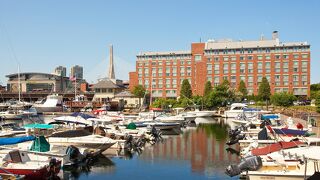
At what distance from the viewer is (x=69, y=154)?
30.6 m

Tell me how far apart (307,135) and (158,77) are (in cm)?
11575

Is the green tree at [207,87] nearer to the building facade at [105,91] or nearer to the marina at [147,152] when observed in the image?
the building facade at [105,91]

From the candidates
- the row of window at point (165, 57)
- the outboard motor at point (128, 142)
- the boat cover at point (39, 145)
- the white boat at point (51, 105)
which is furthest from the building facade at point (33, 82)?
the boat cover at point (39, 145)

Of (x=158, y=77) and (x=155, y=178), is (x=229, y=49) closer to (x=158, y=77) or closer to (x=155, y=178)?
(x=158, y=77)

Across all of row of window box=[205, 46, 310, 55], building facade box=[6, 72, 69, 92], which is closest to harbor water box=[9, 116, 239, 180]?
row of window box=[205, 46, 310, 55]

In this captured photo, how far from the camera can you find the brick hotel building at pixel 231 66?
138m

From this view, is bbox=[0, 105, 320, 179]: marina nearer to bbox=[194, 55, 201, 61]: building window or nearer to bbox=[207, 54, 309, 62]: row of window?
bbox=[207, 54, 309, 62]: row of window

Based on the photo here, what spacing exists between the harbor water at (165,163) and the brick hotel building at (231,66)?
9989 cm

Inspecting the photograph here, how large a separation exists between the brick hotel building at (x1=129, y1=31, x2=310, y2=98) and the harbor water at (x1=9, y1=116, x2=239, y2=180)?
99889mm

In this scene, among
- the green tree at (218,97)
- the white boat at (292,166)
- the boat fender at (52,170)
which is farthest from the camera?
the green tree at (218,97)

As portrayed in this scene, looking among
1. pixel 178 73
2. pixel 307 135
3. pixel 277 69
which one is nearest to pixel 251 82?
pixel 277 69

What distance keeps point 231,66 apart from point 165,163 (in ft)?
373

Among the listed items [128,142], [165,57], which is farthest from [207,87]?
[128,142]

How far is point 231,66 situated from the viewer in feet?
472
